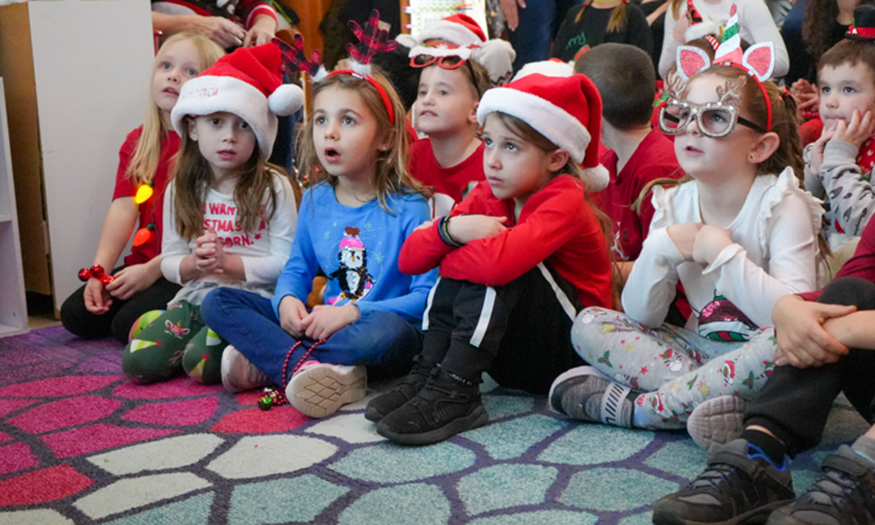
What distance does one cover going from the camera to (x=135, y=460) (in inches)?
57.0

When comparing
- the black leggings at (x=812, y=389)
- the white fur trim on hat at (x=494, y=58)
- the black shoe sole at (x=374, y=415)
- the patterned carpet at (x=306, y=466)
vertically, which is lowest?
the patterned carpet at (x=306, y=466)

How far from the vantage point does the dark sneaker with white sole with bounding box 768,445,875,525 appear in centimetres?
105

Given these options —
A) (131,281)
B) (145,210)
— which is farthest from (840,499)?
(145,210)

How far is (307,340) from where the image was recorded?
6.08ft

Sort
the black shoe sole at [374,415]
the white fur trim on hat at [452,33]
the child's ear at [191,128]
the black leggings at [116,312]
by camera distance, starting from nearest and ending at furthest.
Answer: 1. the black shoe sole at [374,415]
2. the child's ear at [191,128]
3. the black leggings at [116,312]
4. the white fur trim on hat at [452,33]

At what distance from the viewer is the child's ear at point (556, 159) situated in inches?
68.0

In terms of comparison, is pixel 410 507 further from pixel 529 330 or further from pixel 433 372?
pixel 529 330

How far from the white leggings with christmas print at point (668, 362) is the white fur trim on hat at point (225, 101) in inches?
40.3

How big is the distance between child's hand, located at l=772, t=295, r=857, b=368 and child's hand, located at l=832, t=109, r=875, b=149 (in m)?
1.04

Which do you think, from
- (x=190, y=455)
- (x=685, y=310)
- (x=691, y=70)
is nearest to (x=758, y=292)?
(x=685, y=310)

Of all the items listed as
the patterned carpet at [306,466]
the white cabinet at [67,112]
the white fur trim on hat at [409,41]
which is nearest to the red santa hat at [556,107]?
the patterned carpet at [306,466]

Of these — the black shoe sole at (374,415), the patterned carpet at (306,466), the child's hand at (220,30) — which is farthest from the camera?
the child's hand at (220,30)

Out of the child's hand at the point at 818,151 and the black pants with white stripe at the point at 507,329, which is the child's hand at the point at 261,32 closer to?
the black pants with white stripe at the point at 507,329

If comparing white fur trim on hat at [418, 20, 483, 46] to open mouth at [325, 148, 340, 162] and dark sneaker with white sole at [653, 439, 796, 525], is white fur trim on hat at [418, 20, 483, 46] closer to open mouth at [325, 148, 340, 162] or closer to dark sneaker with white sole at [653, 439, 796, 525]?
open mouth at [325, 148, 340, 162]
